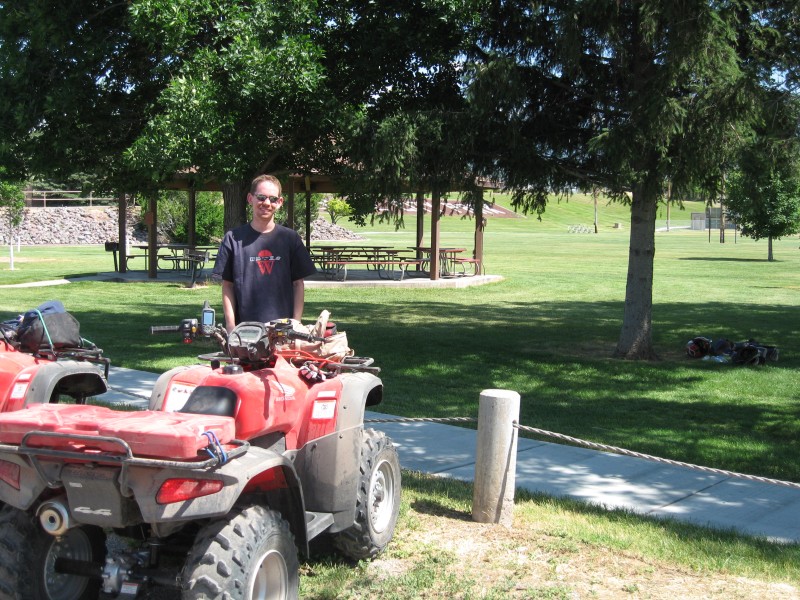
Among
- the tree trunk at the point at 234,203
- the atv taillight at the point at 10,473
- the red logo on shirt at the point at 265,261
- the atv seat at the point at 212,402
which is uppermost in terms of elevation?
the tree trunk at the point at 234,203

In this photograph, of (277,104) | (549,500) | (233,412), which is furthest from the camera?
(277,104)

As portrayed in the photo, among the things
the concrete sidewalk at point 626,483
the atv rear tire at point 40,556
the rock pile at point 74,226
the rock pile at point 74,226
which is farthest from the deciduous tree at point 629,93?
the rock pile at point 74,226

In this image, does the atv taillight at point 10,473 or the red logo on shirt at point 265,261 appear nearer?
the atv taillight at point 10,473

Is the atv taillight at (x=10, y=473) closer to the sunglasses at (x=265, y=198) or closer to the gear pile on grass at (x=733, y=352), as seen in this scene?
the sunglasses at (x=265, y=198)

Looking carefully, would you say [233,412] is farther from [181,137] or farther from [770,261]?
[770,261]

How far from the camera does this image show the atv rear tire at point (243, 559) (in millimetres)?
3418

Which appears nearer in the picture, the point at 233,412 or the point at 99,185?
the point at 233,412

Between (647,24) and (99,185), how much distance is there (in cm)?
1133

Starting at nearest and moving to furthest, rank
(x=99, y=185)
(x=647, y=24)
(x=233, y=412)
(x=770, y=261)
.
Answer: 1. (x=233, y=412)
2. (x=647, y=24)
3. (x=99, y=185)
4. (x=770, y=261)

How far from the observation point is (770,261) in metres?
40.2

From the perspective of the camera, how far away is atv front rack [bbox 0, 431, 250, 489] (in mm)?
3289

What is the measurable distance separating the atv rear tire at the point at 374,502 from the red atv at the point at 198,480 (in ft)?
0.06

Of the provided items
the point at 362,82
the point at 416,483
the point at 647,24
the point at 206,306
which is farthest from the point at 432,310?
the point at 206,306

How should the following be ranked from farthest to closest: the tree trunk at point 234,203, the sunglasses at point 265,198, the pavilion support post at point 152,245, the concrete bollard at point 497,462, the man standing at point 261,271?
the pavilion support post at point 152,245, the tree trunk at point 234,203, the concrete bollard at point 497,462, the man standing at point 261,271, the sunglasses at point 265,198
